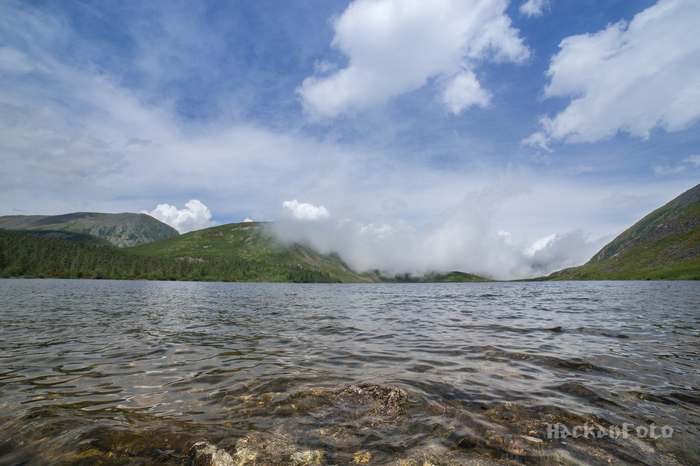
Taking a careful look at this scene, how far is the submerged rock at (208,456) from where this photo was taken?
571 cm

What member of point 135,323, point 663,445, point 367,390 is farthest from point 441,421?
point 135,323

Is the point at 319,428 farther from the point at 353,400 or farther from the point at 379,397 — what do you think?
the point at 379,397

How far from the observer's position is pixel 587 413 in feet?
26.5

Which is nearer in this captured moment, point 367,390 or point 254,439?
point 254,439

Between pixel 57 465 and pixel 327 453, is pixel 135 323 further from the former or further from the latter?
pixel 327 453

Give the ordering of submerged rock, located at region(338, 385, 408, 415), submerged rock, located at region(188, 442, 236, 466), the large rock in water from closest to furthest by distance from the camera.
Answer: submerged rock, located at region(188, 442, 236, 466) < the large rock in water < submerged rock, located at region(338, 385, 408, 415)

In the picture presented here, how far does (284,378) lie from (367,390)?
11.2 ft

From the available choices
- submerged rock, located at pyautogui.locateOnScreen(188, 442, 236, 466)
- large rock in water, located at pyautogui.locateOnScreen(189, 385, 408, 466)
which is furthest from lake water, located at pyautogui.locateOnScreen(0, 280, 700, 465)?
submerged rock, located at pyautogui.locateOnScreen(188, 442, 236, 466)

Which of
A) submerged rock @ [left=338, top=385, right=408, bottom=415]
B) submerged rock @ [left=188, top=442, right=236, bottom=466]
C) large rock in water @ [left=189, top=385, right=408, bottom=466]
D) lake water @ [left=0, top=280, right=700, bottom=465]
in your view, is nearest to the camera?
submerged rock @ [left=188, top=442, right=236, bottom=466]

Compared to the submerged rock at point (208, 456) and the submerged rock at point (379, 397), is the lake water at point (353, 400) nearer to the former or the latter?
the submerged rock at point (379, 397)

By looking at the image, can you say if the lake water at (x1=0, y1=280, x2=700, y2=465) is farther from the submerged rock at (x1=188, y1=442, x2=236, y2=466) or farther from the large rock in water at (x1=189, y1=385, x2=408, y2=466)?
the submerged rock at (x1=188, y1=442, x2=236, y2=466)

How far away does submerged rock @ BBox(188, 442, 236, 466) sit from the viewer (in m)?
5.71

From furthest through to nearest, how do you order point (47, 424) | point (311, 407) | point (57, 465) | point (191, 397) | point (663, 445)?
point (191, 397), point (311, 407), point (47, 424), point (663, 445), point (57, 465)

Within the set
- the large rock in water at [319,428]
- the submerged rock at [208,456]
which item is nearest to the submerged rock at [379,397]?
the large rock in water at [319,428]
